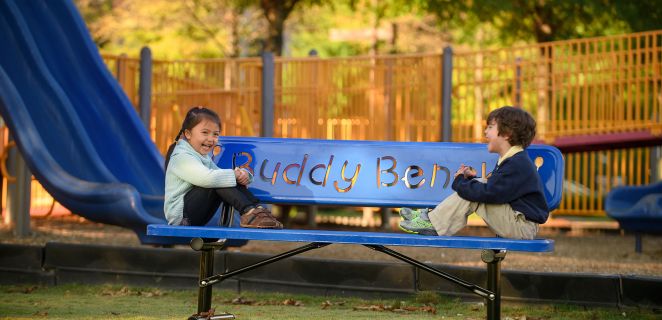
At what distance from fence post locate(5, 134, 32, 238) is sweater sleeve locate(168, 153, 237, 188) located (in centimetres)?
583

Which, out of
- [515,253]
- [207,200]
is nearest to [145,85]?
[515,253]

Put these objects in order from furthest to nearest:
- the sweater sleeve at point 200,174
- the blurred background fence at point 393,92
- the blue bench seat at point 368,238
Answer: the blurred background fence at point 393,92 < the sweater sleeve at point 200,174 < the blue bench seat at point 368,238

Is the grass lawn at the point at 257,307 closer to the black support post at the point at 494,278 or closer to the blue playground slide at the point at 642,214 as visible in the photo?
the black support post at the point at 494,278

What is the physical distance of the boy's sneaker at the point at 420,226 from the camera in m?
5.98

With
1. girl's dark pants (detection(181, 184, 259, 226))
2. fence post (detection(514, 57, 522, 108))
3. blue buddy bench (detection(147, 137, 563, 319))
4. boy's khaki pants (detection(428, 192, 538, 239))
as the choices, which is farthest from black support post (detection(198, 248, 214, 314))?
fence post (detection(514, 57, 522, 108))

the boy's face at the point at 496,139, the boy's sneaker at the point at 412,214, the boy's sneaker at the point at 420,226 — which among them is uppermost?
the boy's face at the point at 496,139

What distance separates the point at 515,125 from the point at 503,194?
400mm

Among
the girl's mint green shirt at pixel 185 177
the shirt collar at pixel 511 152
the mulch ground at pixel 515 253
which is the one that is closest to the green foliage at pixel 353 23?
the mulch ground at pixel 515 253

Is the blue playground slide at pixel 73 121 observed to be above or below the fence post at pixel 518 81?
below

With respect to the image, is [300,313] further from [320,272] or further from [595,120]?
[595,120]

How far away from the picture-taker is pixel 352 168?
6.71m

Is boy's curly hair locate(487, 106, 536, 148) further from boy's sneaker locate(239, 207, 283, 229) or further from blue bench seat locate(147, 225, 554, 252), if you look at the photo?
boy's sneaker locate(239, 207, 283, 229)

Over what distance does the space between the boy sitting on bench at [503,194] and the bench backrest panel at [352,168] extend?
58 centimetres

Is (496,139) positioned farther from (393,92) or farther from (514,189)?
(393,92)
